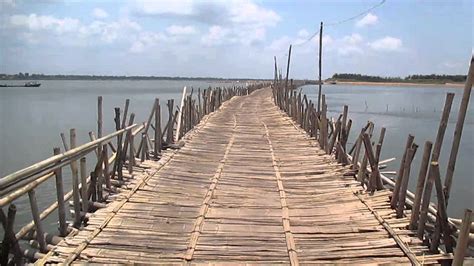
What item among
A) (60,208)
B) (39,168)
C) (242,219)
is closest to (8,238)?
(39,168)

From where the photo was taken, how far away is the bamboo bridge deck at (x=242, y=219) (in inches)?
154

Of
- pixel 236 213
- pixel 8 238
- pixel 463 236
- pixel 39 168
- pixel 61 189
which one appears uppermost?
pixel 39 168

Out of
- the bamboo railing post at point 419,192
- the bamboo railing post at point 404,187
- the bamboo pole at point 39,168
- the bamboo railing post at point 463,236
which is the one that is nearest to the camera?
the bamboo railing post at point 463,236

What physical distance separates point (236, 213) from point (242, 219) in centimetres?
21

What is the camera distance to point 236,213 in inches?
196

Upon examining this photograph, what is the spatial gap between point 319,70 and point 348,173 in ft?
25.1

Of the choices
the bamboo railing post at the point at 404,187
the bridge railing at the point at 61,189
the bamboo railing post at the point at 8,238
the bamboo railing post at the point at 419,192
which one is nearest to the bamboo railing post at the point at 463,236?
the bamboo railing post at the point at 419,192

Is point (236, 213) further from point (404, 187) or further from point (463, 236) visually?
point (463, 236)

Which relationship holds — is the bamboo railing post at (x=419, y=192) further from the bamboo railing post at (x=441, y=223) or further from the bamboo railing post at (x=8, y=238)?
the bamboo railing post at (x=8, y=238)

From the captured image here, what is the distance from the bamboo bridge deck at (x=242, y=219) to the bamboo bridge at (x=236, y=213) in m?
0.01

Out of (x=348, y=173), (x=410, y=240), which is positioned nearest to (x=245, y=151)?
(x=348, y=173)

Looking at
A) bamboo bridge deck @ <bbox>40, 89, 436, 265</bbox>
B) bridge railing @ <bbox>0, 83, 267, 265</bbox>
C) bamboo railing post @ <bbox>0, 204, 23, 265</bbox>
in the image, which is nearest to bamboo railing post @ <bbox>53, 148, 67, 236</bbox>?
bridge railing @ <bbox>0, 83, 267, 265</bbox>

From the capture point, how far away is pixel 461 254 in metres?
3.29

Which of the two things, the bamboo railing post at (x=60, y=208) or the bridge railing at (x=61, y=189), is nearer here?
the bridge railing at (x=61, y=189)
